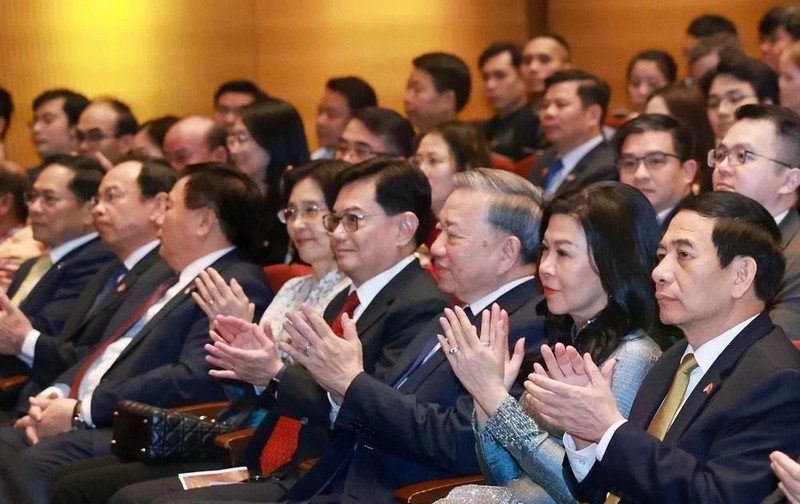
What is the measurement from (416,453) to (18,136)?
5548 mm

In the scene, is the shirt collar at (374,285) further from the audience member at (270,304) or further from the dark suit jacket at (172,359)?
the dark suit jacket at (172,359)

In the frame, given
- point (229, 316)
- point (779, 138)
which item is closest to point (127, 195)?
point (229, 316)

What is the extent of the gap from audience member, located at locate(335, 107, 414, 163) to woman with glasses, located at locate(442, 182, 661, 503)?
8.49 ft

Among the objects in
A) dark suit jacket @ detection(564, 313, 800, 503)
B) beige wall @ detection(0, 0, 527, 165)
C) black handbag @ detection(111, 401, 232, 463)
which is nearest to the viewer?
dark suit jacket @ detection(564, 313, 800, 503)

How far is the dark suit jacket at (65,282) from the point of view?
18.5 feet

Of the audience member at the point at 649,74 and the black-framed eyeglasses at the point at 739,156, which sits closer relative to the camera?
the black-framed eyeglasses at the point at 739,156

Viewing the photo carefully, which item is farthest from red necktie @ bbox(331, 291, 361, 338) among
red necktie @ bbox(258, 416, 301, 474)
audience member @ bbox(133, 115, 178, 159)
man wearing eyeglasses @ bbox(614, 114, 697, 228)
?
audience member @ bbox(133, 115, 178, 159)

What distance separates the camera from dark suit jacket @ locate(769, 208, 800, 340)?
140 inches

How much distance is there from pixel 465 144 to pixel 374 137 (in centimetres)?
49

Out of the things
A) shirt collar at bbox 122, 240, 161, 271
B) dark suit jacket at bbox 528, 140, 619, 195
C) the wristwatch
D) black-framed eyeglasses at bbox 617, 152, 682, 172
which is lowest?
the wristwatch

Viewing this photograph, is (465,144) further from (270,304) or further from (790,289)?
(790,289)

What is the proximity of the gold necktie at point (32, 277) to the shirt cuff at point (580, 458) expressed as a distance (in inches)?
140

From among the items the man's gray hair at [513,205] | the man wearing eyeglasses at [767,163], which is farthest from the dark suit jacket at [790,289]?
the man's gray hair at [513,205]

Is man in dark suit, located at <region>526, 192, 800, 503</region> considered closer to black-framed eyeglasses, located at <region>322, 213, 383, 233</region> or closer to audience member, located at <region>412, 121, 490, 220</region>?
black-framed eyeglasses, located at <region>322, 213, 383, 233</region>
